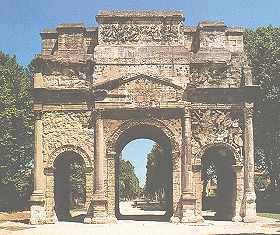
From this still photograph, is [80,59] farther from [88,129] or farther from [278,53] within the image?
[278,53]

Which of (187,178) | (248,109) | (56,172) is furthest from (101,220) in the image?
(248,109)

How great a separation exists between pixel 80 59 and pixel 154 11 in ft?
15.6

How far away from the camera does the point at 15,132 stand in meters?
37.2

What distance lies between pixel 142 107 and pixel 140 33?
4.13 m

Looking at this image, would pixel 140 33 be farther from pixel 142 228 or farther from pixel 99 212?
pixel 142 228

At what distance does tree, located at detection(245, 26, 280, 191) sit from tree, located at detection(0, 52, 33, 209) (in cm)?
1609

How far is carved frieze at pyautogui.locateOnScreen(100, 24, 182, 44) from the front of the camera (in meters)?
27.0

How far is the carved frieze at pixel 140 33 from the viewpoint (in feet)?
88.7

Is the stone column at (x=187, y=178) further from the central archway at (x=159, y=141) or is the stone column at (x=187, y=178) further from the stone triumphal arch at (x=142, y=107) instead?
the central archway at (x=159, y=141)

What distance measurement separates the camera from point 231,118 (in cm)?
2647

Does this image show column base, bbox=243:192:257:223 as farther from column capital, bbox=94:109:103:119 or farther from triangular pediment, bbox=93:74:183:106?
column capital, bbox=94:109:103:119

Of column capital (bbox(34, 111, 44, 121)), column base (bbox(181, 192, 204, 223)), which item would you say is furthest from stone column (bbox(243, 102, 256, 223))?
column capital (bbox(34, 111, 44, 121))

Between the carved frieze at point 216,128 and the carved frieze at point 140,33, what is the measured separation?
437 centimetres

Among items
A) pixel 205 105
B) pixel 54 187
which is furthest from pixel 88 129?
pixel 205 105
